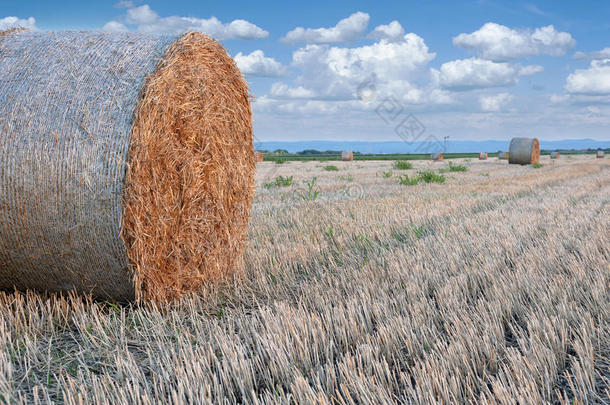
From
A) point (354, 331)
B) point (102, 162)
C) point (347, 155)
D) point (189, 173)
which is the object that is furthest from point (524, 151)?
point (102, 162)

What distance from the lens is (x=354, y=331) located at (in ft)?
10.1

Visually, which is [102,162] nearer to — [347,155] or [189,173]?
[189,173]

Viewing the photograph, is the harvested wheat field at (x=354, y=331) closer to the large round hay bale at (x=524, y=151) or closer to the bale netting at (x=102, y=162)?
the bale netting at (x=102, y=162)

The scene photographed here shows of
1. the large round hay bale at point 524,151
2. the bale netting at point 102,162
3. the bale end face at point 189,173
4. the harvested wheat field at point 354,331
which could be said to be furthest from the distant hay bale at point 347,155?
the bale netting at point 102,162

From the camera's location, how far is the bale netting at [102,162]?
355 cm

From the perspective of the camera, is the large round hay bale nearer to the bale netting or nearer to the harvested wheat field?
the harvested wheat field

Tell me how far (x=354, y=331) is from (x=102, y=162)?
6.84 ft

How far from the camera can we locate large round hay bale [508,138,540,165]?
26.0 metres

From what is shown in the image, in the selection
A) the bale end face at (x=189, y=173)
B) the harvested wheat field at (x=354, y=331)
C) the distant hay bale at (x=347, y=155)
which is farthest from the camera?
the distant hay bale at (x=347, y=155)

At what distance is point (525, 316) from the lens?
3.25 m

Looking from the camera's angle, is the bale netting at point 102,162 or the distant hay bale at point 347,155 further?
the distant hay bale at point 347,155

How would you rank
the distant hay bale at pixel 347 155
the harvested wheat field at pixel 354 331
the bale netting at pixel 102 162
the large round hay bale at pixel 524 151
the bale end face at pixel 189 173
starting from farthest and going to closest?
the distant hay bale at pixel 347 155
the large round hay bale at pixel 524 151
the bale end face at pixel 189 173
the bale netting at pixel 102 162
the harvested wheat field at pixel 354 331

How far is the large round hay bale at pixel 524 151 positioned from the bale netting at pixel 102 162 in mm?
24897

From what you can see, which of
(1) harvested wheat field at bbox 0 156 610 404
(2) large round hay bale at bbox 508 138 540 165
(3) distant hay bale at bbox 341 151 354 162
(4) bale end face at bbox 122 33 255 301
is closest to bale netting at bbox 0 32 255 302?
(4) bale end face at bbox 122 33 255 301
